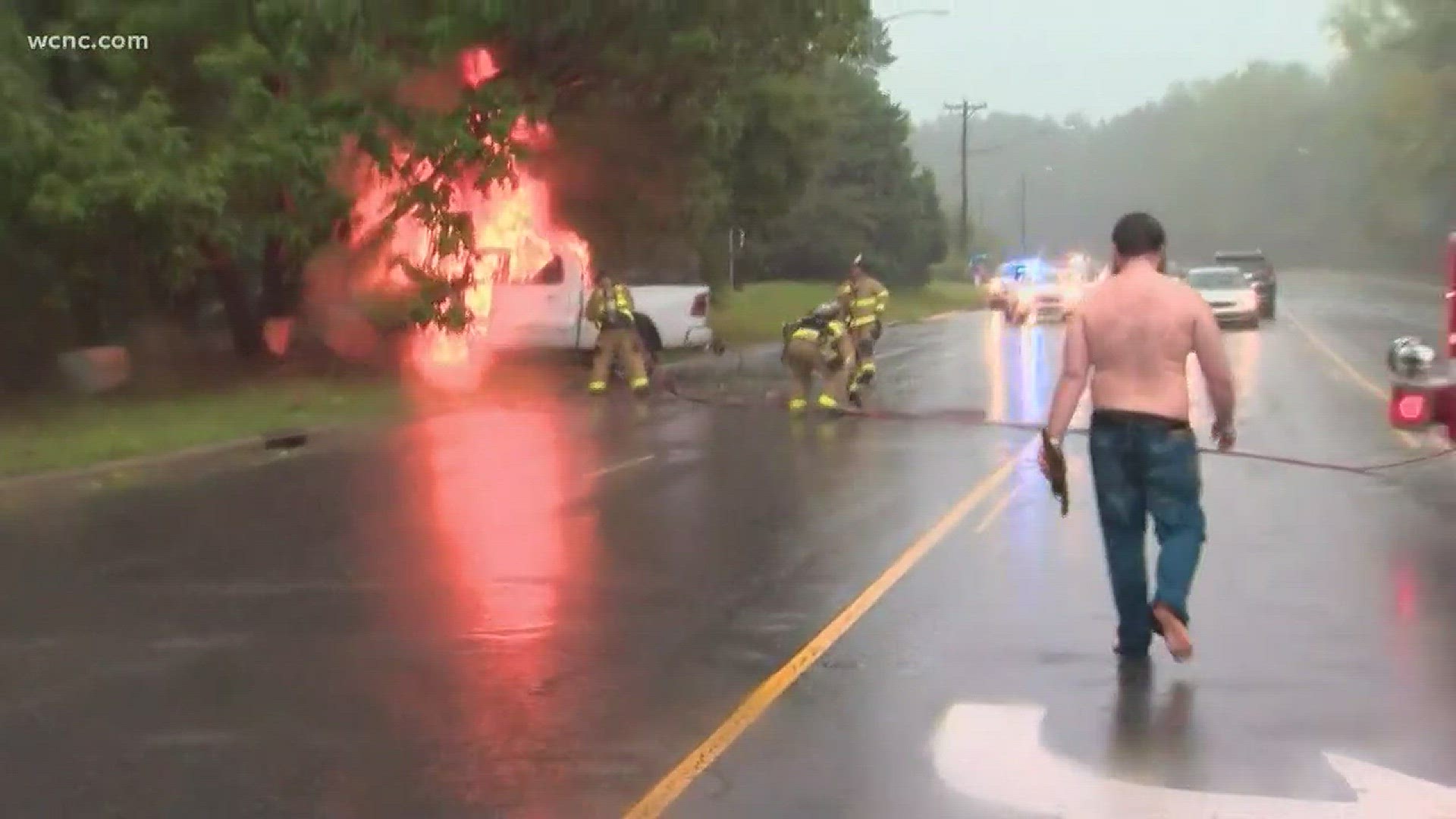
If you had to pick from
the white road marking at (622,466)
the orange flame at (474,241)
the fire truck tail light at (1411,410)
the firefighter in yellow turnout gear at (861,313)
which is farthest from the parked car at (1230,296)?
the fire truck tail light at (1411,410)

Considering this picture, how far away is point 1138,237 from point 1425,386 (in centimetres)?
402

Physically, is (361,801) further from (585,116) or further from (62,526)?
(585,116)

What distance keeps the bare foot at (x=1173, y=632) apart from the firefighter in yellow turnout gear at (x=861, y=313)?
12.8 meters

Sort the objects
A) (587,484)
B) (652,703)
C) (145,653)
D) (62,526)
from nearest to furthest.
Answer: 1. (652,703)
2. (145,653)
3. (62,526)
4. (587,484)

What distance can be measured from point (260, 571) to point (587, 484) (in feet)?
13.1

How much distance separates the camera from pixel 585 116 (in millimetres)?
29656

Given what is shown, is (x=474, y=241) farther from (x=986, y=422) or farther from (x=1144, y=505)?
(x=1144, y=505)

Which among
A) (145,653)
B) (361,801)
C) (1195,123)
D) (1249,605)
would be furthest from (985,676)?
(1195,123)

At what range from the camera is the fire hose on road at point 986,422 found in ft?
48.6

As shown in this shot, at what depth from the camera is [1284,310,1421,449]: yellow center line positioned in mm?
16922

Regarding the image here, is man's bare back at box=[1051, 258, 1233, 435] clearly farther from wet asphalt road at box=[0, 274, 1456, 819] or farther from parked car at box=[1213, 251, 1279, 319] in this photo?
parked car at box=[1213, 251, 1279, 319]

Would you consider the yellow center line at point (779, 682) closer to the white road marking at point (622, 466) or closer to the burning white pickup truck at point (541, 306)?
the white road marking at point (622, 466)

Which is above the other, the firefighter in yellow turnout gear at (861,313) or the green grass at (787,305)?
the firefighter in yellow turnout gear at (861,313)

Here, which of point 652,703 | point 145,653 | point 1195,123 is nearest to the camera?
point 652,703
